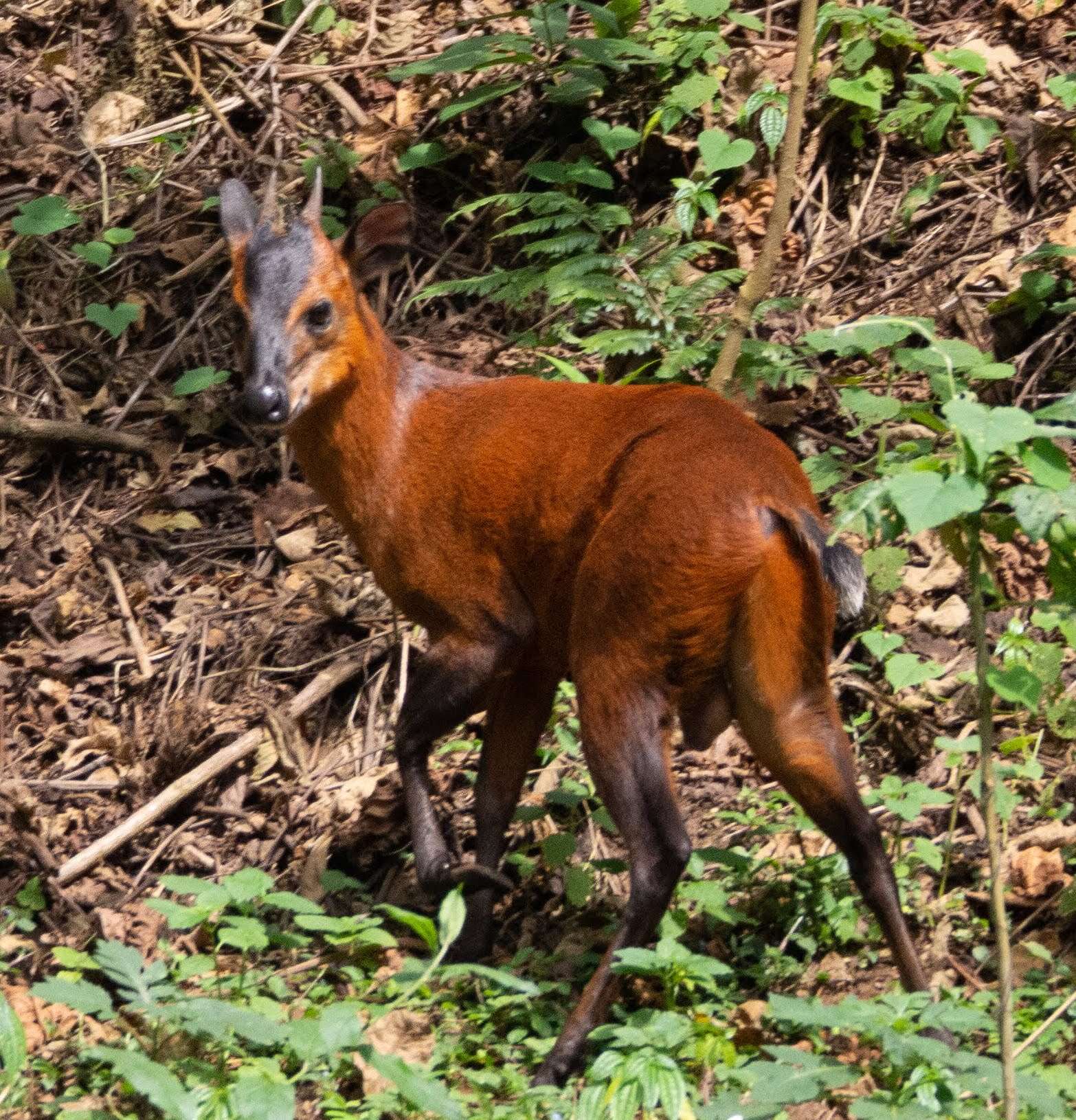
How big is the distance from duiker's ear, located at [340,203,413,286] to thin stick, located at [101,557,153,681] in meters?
2.21

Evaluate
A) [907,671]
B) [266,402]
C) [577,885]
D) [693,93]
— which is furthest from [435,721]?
[693,93]

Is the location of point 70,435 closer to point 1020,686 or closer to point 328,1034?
point 328,1034

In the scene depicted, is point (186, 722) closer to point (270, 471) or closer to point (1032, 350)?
point (270, 471)

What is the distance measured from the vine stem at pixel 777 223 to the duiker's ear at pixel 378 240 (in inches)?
60.0

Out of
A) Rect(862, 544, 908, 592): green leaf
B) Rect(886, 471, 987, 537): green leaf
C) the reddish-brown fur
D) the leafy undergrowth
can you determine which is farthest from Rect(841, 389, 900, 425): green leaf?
Rect(886, 471, 987, 537): green leaf

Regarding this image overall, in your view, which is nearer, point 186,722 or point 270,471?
point 186,722

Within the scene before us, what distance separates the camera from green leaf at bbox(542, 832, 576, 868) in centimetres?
584

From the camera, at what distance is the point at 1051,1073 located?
451 centimetres

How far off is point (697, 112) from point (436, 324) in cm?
179

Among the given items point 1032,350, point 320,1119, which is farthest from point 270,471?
point 320,1119

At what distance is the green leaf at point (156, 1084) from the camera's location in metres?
3.96

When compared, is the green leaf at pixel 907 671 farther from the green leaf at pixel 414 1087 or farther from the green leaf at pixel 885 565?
the green leaf at pixel 414 1087

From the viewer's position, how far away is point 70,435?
27.8ft

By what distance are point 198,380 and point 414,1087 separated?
5.05m
